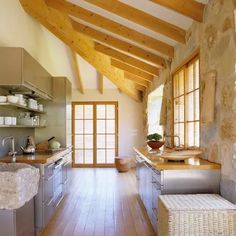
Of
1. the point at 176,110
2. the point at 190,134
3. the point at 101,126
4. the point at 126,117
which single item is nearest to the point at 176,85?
the point at 176,110

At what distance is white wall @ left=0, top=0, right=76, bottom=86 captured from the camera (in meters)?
3.90

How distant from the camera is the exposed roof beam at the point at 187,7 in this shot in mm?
2836

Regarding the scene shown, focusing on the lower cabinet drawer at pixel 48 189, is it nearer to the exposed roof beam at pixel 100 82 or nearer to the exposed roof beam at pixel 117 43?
the exposed roof beam at pixel 117 43

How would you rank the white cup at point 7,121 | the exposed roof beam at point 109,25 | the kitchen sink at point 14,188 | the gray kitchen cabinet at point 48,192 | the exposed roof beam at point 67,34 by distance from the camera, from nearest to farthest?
the kitchen sink at point 14,188 → the gray kitchen cabinet at point 48,192 → the white cup at point 7,121 → the exposed roof beam at point 109,25 → the exposed roof beam at point 67,34

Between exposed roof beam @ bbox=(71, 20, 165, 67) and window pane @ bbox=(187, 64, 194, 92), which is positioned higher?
exposed roof beam @ bbox=(71, 20, 165, 67)

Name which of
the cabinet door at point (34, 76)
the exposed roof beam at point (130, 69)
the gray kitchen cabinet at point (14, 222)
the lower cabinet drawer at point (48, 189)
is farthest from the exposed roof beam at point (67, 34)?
the gray kitchen cabinet at point (14, 222)

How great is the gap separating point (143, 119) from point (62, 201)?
14.3 ft

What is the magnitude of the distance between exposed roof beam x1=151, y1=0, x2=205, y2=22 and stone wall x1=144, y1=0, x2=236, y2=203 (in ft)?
0.27

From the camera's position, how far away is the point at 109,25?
163 inches

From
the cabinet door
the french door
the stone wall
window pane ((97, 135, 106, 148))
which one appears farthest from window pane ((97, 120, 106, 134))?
the stone wall

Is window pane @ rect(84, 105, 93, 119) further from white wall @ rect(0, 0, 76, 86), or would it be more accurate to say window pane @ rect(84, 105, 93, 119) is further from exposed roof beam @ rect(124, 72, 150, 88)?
exposed roof beam @ rect(124, 72, 150, 88)

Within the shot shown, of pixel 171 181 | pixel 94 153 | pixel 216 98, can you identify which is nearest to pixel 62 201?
pixel 171 181

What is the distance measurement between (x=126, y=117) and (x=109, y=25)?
4494 mm

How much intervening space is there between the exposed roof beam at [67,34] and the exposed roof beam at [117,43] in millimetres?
212
